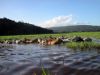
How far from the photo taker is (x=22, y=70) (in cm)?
655

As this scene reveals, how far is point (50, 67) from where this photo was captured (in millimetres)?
6816

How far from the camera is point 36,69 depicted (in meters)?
6.53

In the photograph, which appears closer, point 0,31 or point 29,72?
point 29,72

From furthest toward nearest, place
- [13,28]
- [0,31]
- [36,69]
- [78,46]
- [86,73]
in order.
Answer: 1. [13,28]
2. [0,31]
3. [78,46]
4. [36,69]
5. [86,73]

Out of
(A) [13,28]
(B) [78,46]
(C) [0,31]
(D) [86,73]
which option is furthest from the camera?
(A) [13,28]

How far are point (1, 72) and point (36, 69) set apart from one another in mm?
1057

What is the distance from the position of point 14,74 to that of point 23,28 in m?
60.4

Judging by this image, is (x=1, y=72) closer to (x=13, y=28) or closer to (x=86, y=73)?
(x=86, y=73)

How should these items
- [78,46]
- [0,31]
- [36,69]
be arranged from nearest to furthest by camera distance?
[36,69] → [78,46] → [0,31]

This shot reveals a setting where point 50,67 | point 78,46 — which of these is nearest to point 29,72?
point 50,67

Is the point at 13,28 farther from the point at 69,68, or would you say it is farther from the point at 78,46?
the point at 69,68

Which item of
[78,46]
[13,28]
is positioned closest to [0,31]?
[13,28]

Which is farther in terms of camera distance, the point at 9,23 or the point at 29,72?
the point at 9,23

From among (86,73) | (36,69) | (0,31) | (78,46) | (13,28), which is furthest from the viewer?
(13,28)
